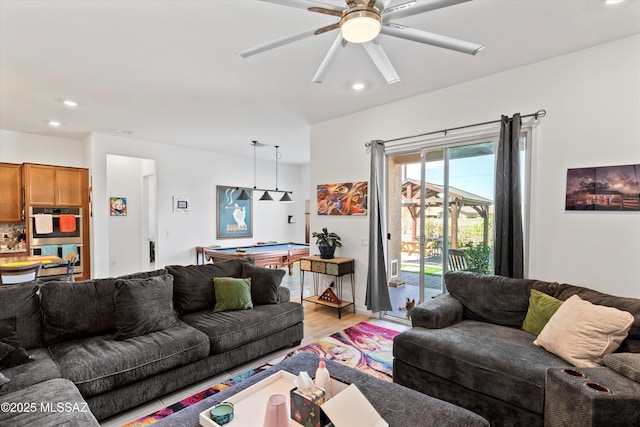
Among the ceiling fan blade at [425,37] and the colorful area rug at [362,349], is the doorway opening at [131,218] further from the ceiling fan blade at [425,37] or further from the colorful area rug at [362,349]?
the ceiling fan blade at [425,37]

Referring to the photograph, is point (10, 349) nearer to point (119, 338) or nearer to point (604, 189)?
point (119, 338)

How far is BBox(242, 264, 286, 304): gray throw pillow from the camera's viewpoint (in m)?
3.37

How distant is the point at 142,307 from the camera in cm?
254

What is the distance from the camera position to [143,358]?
2.20 m

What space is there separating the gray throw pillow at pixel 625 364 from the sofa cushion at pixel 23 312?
374 centimetres

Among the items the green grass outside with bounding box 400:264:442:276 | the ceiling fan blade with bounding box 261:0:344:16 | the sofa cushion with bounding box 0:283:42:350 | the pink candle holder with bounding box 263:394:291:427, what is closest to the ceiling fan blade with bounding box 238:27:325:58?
the ceiling fan blade with bounding box 261:0:344:16

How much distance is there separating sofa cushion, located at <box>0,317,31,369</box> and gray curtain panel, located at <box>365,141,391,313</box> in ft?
11.1

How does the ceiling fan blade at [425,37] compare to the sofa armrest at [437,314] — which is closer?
the ceiling fan blade at [425,37]

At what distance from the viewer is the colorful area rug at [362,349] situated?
2.91m

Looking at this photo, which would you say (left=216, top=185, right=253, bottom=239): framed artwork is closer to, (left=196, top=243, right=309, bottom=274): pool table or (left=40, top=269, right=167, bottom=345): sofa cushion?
(left=196, top=243, right=309, bottom=274): pool table

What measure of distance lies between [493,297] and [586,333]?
0.80 metres

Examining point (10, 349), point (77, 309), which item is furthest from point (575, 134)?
point (10, 349)

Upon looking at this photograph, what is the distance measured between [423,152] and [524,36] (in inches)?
64.6

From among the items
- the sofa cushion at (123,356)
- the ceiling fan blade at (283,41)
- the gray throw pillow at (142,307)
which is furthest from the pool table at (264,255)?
the ceiling fan blade at (283,41)
